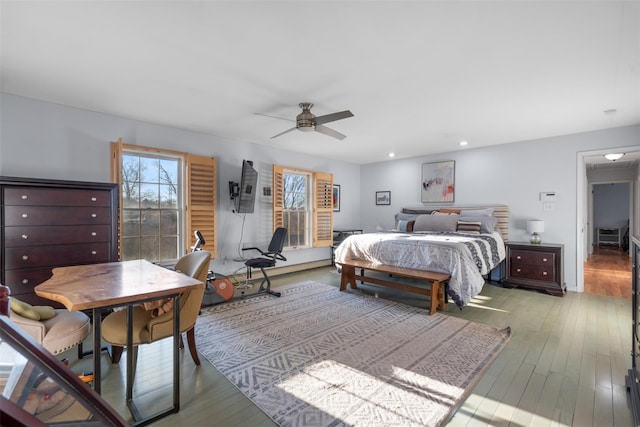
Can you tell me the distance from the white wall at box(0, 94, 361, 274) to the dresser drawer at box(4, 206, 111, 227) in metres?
0.70

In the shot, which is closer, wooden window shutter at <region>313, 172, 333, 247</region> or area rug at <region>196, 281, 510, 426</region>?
area rug at <region>196, 281, 510, 426</region>

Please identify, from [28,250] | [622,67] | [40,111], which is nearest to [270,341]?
[28,250]

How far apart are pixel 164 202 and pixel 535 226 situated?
568 cm

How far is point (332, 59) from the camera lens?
2434 millimetres

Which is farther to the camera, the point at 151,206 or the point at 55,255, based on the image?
the point at 151,206

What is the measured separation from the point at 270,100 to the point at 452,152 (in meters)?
4.14

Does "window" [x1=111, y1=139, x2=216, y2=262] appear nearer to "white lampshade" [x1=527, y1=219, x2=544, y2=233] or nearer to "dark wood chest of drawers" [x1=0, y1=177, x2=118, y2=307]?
"dark wood chest of drawers" [x1=0, y1=177, x2=118, y2=307]

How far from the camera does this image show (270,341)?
2848mm

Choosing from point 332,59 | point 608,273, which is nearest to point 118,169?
point 332,59

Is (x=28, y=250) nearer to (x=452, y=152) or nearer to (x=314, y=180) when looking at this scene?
(x=314, y=180)

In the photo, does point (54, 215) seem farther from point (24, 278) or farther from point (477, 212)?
point (477, 212)

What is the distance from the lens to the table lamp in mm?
4723

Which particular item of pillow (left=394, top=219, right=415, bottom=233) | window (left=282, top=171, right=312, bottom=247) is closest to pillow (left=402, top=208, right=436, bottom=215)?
pillow (left=394, top=219, right=415, bottom=233)

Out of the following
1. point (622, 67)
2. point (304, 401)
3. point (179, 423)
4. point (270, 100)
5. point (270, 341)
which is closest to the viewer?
point (179, 423)
